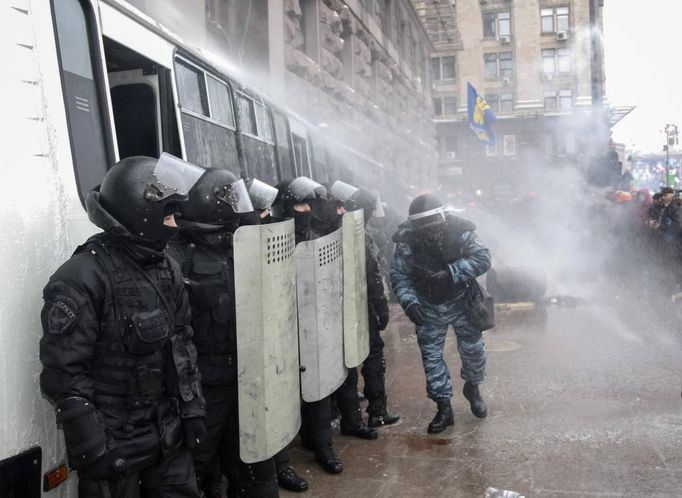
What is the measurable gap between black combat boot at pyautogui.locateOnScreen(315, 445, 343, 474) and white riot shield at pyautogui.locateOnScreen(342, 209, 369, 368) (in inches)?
22.2

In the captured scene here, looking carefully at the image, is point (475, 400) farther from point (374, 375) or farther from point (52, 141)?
point (52, 141)

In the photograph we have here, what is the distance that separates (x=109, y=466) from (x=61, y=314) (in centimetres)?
54

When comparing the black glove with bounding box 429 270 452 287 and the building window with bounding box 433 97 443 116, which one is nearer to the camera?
the black glove with bounding box 429 270 452 287

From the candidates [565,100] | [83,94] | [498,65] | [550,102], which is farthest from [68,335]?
[498,65]

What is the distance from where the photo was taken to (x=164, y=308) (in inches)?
96.8

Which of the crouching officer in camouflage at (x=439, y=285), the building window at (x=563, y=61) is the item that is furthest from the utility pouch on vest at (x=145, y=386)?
the building window at (x=563, y=61)

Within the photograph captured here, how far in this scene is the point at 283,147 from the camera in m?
7.29

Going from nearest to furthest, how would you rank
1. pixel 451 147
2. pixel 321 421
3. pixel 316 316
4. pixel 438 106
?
1. pixel 316 316
2. pixel 321 421
3. pixel 451 147
4. pixel 438 106

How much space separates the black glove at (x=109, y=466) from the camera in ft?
7.14

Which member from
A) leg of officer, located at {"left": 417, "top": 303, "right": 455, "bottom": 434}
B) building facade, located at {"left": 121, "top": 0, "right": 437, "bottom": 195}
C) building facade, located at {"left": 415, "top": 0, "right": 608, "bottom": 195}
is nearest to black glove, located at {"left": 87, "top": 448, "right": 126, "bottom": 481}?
leg of officer, located at {"left": 417, "top": 303, "right": 455, "bottom": 434}

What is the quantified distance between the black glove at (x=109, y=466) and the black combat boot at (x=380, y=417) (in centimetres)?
282

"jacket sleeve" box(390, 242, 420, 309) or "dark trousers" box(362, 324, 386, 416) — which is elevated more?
"jacket sleeve" box(390, 242, 420, 309)

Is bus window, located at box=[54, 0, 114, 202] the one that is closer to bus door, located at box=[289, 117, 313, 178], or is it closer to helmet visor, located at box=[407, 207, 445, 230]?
helmet visor, located at box=[407, 207, 445, 230]

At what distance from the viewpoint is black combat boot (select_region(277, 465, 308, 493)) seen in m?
3.77
